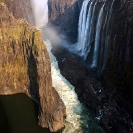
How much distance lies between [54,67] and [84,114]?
1854 centimetres

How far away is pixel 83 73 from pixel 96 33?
919cm

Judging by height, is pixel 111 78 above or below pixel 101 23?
below

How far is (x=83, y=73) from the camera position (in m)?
44.4

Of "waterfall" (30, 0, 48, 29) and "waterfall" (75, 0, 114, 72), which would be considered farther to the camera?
"waterfall" (30, 0, 48, 29)

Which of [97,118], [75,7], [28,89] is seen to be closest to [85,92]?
[97,118]

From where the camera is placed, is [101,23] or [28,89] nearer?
[28,89]

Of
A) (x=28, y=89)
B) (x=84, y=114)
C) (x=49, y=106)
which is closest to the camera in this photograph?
(x=49, y=106)

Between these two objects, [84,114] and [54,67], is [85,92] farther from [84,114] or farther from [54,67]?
[54,67]

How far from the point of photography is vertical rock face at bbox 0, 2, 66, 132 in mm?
30625

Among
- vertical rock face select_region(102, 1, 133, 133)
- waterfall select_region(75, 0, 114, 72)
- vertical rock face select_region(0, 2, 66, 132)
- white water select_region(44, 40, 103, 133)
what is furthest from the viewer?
waterfall select_region(75, 0, 114, 72)

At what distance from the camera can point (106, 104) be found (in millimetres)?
35031

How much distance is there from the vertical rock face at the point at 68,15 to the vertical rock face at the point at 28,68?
106ft

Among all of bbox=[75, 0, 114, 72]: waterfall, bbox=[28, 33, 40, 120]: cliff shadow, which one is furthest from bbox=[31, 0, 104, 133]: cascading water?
bbox=[75, 0, 114, 72]: waterfall

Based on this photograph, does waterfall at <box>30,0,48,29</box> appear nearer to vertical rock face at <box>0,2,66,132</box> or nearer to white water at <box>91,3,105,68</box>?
white water at <box>91,3,105,68</box>
